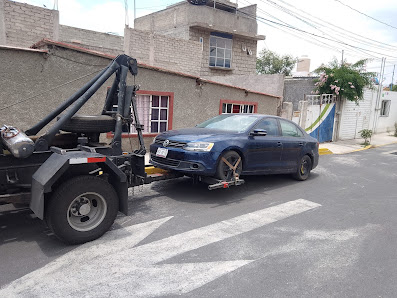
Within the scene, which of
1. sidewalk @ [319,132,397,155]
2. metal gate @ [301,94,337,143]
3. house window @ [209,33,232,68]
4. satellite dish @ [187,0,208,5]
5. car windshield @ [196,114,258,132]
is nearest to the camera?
car windshield @ [196,114,258,132]

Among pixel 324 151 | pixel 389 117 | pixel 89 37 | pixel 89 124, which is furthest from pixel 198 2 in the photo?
pixel 89 124

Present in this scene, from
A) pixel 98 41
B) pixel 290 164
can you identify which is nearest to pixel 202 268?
pixel 290 164

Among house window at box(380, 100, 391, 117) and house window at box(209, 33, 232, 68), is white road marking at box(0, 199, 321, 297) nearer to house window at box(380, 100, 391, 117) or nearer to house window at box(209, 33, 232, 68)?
house window at box(209, 33, 232, 68)

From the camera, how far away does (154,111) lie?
10391 millimetres

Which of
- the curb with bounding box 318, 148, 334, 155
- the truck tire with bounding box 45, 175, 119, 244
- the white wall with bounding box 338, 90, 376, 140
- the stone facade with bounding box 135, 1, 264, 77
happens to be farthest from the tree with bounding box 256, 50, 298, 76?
the truck tire with bounding box 45, 175, 119, 244

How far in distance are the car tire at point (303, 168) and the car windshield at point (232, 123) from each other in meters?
→ 1.85

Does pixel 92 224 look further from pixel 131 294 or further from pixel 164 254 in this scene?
pixel 131 294

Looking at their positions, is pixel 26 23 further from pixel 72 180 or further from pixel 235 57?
pixel 235 57

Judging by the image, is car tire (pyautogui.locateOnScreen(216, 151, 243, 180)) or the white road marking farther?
car tire (pyautogui.locateOnScreen(216, 151, 243, 180))

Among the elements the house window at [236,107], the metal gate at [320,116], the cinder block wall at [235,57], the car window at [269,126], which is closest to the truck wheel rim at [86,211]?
the car window at [269,126]

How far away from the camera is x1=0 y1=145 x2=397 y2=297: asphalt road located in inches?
128

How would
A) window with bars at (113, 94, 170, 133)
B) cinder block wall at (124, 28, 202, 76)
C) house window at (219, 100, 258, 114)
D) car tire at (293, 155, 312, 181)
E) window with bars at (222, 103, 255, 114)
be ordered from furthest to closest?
1. cinder block wall at (124, 28, 202, 76)
2. window with bars at (222, 103, 255, 114)
3. house window at (219, 100, 258, 114)
4. window with bars at (113, 94, 170, 133)
5. car tire at (293, 155, 312, 181)

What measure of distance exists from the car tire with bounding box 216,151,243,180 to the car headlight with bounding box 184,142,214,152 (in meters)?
0.34

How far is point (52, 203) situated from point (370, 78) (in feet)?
58.6
